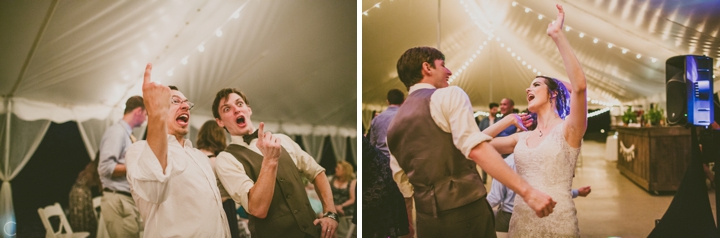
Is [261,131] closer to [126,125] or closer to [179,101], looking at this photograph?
[179,101]

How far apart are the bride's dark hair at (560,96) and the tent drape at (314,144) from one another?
148cm

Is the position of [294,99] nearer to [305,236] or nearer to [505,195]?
[305,236]

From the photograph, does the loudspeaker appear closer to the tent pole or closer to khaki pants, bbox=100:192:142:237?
khaki pants, bbox=100:192:142:237

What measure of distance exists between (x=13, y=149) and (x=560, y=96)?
10.6 feet

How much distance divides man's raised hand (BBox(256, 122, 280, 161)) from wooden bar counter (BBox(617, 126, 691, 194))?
2.10 meters

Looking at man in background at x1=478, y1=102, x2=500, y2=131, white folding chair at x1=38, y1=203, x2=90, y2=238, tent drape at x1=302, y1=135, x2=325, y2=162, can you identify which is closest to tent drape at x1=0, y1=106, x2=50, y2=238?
white folding chair at x1=38, y1=203, x2=90, y2=238

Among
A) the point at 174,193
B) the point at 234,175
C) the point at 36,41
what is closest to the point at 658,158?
the point at 234,175

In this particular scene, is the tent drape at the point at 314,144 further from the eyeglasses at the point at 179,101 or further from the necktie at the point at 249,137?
the eyeglasses at the point at 179,101

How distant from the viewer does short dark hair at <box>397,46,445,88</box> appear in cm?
317

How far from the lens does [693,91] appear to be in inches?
117

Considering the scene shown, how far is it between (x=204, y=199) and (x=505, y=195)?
177 centimetres

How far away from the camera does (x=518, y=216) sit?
2.81 m

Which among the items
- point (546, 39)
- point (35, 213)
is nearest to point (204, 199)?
point (35, 213)

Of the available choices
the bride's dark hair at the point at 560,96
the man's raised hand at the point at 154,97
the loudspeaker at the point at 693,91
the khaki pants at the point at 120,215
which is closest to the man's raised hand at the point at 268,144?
the man's raised hand at the point at 154,97
